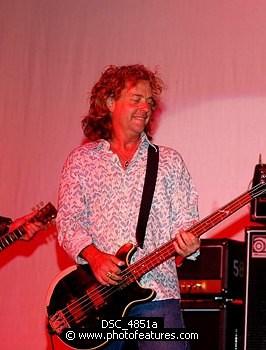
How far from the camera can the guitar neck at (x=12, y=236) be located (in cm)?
531

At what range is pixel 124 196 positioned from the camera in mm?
3725

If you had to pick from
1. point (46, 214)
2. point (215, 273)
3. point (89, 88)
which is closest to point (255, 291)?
point (215, 273)

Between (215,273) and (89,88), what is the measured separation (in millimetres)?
2006

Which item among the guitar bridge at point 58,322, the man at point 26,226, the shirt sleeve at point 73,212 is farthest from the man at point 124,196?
the man at point 26,226

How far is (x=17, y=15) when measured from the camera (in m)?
6.46

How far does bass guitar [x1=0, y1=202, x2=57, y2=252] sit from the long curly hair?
1258mm

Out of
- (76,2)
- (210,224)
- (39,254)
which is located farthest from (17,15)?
(210,224)

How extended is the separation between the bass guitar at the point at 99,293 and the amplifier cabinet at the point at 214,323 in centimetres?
104

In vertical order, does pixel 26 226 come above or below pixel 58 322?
above

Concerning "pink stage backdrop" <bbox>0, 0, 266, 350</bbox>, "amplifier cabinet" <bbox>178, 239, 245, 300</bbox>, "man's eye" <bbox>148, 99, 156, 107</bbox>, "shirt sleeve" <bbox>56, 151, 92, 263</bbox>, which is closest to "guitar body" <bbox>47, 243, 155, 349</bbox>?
"shirt sleeve" <bbox>56, 151, 92, 263</bbox>

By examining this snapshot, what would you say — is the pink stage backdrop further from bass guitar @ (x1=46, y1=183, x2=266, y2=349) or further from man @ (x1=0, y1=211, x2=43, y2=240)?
bass guitar @ (x1=46, y1=183, x2=266, y2=349)

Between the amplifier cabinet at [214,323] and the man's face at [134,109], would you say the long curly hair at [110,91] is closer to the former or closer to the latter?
the man's face at [134,109]

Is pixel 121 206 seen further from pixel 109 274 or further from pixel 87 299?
pixel 87 299

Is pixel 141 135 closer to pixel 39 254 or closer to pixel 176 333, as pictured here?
pixel 176 333
